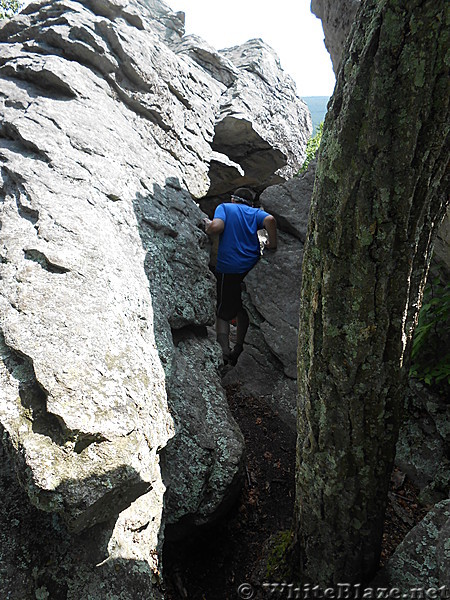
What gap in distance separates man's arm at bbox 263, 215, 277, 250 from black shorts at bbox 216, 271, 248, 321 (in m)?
0.71

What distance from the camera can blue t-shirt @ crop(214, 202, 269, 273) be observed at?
7715mm

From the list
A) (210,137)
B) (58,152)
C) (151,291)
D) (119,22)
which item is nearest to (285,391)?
(151,291)

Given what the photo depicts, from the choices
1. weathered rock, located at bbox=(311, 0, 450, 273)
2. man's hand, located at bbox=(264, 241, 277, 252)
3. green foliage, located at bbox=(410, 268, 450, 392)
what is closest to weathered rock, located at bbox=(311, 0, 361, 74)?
weathered rock, located at bbox=(311, 0, 450, 273)

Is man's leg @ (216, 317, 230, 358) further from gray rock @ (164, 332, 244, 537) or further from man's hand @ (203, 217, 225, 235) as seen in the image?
gray rock @ (164, 332, 244, 537)

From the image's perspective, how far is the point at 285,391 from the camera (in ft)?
23.1

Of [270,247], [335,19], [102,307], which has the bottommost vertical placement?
[102,307]

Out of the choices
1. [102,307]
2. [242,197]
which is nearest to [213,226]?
[242,197]

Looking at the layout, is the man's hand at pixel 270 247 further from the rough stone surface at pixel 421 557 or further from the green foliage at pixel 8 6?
the green foliage at pixel 8 6

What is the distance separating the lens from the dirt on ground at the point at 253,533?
4.45 meters

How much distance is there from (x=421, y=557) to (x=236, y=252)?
5.55m

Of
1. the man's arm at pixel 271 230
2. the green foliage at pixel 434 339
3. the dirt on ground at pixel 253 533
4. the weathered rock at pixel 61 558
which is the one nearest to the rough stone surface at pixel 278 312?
the man's arm at pixel 271 230

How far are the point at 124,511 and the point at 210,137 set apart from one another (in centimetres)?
862

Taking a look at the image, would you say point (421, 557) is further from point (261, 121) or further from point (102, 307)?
point (261, 121)

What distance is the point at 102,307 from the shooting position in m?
4.23
